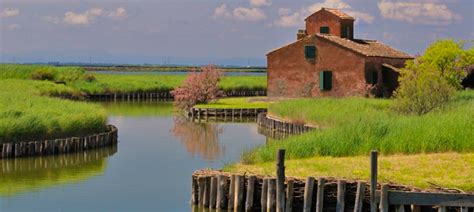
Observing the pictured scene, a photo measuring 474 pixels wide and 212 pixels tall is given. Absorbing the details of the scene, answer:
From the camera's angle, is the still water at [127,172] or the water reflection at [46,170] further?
the water reflection at [46,170]

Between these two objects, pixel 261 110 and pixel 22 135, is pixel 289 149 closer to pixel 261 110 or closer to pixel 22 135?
pixel 22 135

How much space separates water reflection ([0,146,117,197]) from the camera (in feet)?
91.9

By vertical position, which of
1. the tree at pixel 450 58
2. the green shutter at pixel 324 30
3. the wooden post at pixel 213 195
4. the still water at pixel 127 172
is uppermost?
the green shutter at pixel 324 30

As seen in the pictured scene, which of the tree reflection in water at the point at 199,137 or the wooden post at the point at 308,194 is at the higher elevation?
the wooden post at the point at 308,194

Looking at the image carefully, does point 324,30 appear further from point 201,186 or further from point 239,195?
point 239,195

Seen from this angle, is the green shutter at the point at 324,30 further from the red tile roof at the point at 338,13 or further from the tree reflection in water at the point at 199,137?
the tree reflection in water at the point at 199,137

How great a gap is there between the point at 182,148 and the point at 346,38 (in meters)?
30.7

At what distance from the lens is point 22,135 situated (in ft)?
112

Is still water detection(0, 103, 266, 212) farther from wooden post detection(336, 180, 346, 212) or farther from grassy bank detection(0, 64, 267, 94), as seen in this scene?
grassy bank detection(0, 64, 267, 94)

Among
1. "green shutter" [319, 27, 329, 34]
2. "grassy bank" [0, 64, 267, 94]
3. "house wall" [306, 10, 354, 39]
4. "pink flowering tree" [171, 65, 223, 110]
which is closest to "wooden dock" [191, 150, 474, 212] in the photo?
"pink flowering tree" [171, 65, 223, 110]

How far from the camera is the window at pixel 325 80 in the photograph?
60625 mm

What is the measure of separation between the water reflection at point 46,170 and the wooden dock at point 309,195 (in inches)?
290

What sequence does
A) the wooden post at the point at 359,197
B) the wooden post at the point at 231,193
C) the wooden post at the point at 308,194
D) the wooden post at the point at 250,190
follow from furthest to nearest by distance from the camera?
the wooden post at the point at 231,193 < the wooden post at the point at 250,190 < the wooden post at the point at 308,194 < the wooden post at the point at 359,197

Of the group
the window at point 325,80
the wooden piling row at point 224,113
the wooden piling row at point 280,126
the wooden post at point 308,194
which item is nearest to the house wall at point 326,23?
the window at point 325,80
